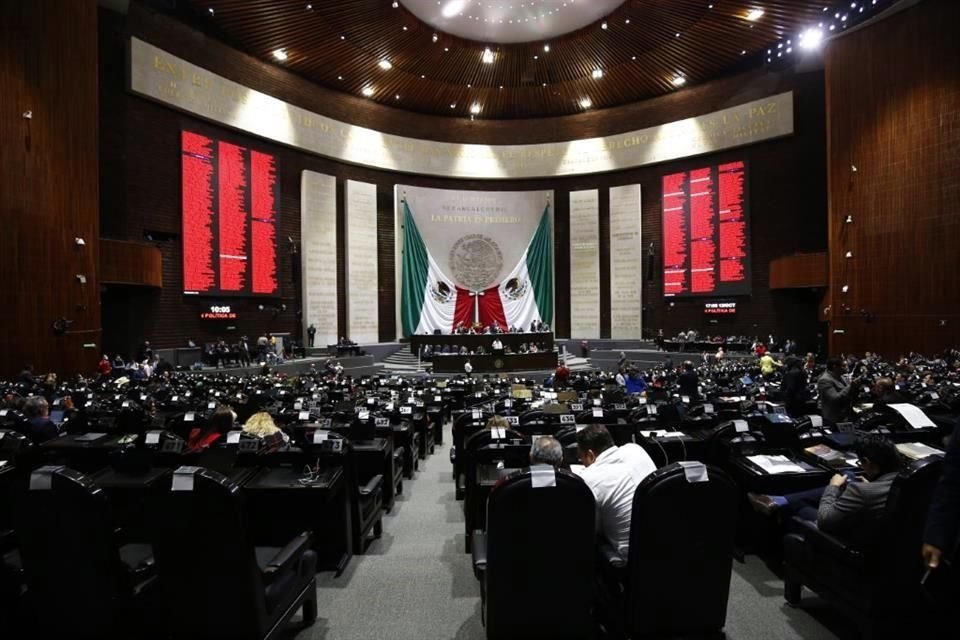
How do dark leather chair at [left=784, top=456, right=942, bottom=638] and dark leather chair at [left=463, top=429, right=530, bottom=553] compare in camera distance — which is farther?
dark leather chair at [left=463, top=429, right=530, bottom=553]

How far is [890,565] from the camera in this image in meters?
2.20

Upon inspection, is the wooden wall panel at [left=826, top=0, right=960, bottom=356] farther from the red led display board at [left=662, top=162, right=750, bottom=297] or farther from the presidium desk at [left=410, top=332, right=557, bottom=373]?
the presidium desk at [left=410, top=332, right=557, bottom=373]

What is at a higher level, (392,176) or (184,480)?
(392,176)

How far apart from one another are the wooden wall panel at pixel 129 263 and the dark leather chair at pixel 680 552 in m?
14.1

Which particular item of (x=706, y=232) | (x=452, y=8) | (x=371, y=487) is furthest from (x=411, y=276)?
(x=371, y=487)

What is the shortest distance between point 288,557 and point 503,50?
60.5ft

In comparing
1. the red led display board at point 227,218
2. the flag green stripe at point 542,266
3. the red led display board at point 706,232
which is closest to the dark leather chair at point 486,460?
the red led display board at point 227,218

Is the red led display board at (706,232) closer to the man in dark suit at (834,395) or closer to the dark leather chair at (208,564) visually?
the man in dark suit at (834,395)

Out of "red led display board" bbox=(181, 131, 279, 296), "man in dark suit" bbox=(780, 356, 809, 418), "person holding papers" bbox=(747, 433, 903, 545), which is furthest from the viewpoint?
"red led display board" bbox=(181, 131, 279, 296)

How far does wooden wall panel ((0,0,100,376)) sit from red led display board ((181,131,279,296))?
3085 mm

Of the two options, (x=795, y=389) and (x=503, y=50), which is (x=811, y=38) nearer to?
(x=503, y=50)

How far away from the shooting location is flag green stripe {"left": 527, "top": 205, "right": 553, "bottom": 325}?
21281mm

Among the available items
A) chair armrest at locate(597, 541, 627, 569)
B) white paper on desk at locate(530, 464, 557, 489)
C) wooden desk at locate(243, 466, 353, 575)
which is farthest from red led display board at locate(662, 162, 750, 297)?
white paper on desk at locate(530, 464, 557, 489)

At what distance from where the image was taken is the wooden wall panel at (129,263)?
12.5 meters
